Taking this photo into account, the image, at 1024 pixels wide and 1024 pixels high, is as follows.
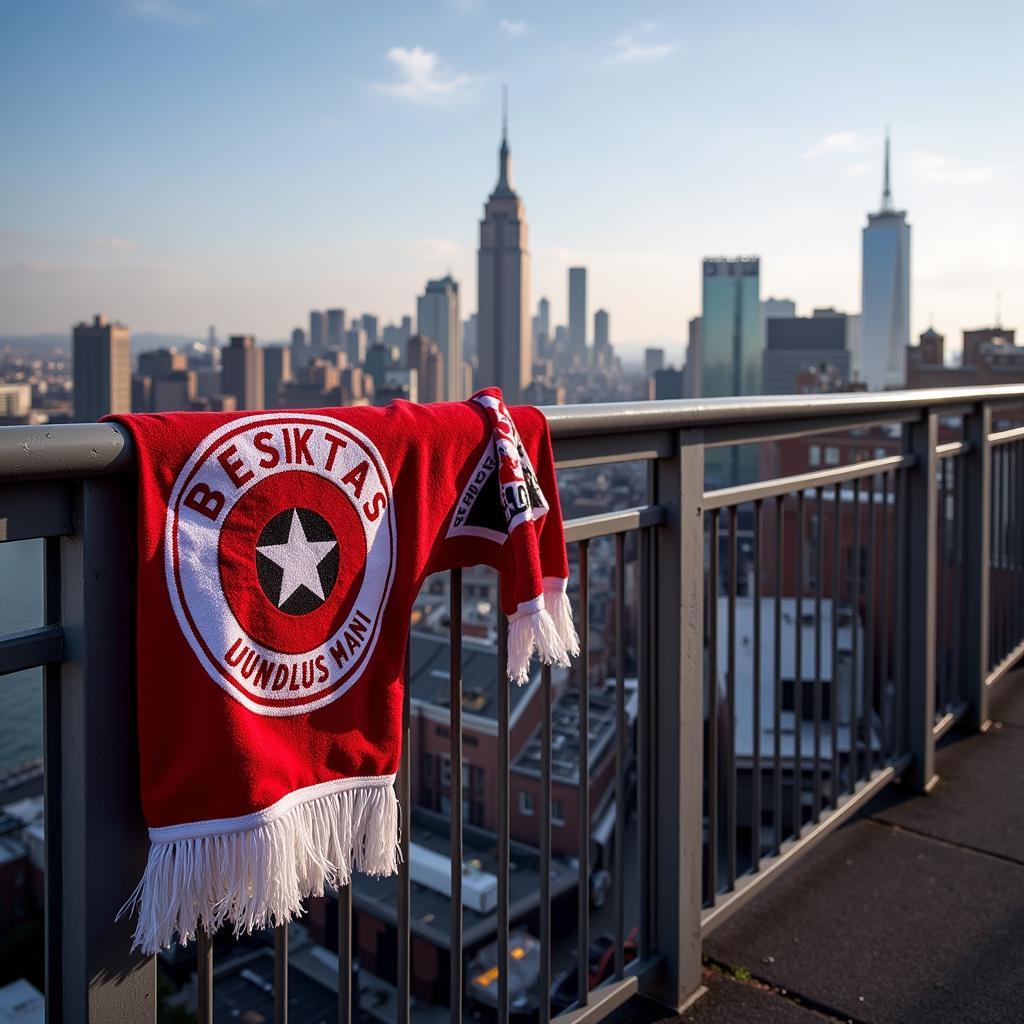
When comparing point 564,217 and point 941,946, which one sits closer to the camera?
point 941,946

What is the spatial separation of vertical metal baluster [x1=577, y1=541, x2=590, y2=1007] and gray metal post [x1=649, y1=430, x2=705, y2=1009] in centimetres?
20

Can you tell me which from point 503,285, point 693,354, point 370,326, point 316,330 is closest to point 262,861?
point 693,354

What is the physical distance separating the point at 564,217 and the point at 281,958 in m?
→ 134

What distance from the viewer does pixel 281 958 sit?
1.29 metres

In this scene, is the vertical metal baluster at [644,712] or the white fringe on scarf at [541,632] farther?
the vertical metal baluster at [644,712]

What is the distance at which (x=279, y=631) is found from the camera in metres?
1.13

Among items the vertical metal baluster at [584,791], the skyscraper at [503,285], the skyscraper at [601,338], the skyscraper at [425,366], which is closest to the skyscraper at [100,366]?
the skyscraper at [425,366]

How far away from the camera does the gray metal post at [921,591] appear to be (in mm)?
3029

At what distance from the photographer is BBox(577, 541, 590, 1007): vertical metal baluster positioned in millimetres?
1775

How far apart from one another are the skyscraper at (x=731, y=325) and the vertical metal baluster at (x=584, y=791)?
10484cm

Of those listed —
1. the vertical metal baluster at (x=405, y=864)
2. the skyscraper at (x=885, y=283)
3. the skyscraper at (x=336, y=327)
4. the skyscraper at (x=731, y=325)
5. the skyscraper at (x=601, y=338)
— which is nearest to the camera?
the vertical metal baluster at (x=405, y=864)

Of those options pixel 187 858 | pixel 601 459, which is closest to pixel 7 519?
pixel 187 858

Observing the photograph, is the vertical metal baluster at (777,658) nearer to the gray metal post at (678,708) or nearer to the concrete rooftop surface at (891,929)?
the concrete rooftop surface at (891,929)

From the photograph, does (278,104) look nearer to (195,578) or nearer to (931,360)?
(931,360)
